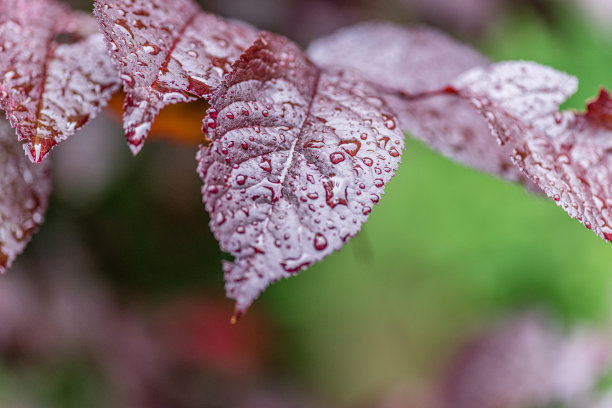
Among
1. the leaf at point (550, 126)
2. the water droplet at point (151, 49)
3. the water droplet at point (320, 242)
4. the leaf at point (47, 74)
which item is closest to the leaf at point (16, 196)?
the leaf at point (47, 74)

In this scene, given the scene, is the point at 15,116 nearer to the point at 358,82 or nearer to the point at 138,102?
the point at 138,102

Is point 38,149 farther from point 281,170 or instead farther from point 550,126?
point 550,126

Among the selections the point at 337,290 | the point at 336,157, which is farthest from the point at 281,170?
the point at 337,290

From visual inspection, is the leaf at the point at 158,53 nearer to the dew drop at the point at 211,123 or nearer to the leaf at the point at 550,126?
the dew drop at the point at 211,123

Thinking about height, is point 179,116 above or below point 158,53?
below

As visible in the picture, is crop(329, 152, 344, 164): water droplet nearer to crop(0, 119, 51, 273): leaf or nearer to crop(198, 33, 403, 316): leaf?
crop(198, 33, 403, 316): leaf
